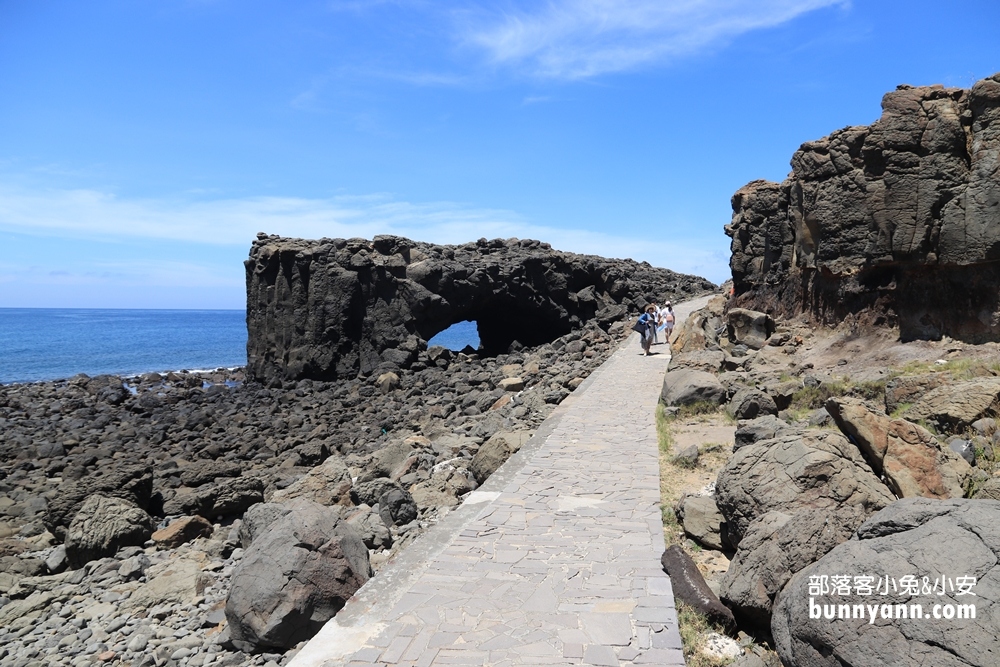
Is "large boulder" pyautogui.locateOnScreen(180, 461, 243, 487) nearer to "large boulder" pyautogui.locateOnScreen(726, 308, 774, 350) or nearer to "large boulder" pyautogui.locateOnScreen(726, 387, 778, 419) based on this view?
"large boulder" pyautogui.locateOnScreen(726, 387, 778, 419)

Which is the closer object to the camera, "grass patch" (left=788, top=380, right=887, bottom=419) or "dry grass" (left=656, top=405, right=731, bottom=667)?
"dry grass" (left=656, top=405, right=731, bottom=667)

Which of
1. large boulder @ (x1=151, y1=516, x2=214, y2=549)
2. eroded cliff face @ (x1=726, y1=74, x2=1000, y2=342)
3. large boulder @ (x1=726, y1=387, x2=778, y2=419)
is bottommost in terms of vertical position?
large boulder @ (x1=151, y1=516, x2=214, y2=549)

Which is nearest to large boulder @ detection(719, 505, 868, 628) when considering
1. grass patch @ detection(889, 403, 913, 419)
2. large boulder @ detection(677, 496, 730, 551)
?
large boulder @ detection(677, 496, 730, 551)

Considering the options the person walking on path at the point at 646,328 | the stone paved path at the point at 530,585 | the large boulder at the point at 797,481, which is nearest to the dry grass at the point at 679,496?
the stone paved path at the point at 530,585

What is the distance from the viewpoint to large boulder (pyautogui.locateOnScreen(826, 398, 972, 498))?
603cm

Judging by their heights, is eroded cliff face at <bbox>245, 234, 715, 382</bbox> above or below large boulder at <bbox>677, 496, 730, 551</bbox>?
above

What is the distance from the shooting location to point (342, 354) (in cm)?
3256

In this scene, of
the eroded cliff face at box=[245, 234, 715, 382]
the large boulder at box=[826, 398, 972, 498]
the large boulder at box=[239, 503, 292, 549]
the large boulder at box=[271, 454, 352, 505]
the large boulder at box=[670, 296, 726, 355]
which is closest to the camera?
the large boulder at box=[826, 398, 972, 498]

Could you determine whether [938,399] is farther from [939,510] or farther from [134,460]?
[134,460]

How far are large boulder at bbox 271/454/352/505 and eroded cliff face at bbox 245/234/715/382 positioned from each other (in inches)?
662

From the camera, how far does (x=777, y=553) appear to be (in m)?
5.16

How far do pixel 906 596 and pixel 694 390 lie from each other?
9.41 meters

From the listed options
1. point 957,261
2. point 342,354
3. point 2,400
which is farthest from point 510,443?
point 2,400

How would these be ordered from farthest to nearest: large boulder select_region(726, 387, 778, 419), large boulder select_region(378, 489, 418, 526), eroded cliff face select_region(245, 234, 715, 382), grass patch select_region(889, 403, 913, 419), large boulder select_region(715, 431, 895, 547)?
1. eroded cliff face select_region(245, 234, 715, 382)
2. large boulder select_region(726, 387, 778, 419)
3. large boulder select_region(378, 489, 418, 526)
4. grass patch select_region(889, 403, 913, 419)
5. large boulder select_region(715, 431, 895, 547)
